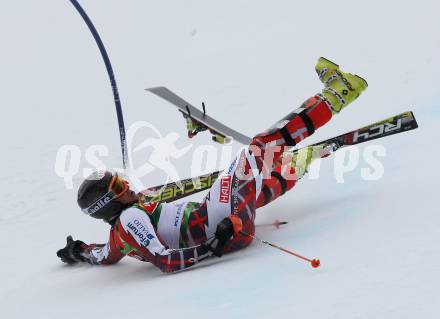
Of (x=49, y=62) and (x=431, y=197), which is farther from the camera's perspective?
(x=49, y=62)

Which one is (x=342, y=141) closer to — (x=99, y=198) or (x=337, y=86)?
(x=337, y=86)

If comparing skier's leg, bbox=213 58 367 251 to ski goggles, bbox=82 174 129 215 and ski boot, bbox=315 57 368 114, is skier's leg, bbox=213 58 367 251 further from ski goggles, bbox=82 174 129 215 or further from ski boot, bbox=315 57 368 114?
ski goggles, bbox=82 174 129 215

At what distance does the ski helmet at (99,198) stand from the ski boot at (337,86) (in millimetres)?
1536

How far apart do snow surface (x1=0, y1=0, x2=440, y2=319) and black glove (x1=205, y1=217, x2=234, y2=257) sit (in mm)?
108

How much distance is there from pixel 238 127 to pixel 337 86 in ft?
10.5

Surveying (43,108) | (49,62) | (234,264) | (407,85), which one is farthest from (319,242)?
(49,62)

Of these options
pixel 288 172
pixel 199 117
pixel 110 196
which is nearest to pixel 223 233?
pixel 110 196

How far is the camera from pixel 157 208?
4324mm

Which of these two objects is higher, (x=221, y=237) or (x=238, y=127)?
(x=238, y=127)

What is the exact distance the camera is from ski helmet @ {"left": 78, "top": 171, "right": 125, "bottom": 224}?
165 inches

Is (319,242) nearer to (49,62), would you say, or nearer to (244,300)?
(244,300)

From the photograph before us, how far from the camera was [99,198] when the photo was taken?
4.19m

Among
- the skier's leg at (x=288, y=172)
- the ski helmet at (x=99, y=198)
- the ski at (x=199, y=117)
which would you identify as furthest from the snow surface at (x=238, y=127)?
the ski at (x=199, y=117)

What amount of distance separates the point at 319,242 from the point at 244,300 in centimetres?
79
